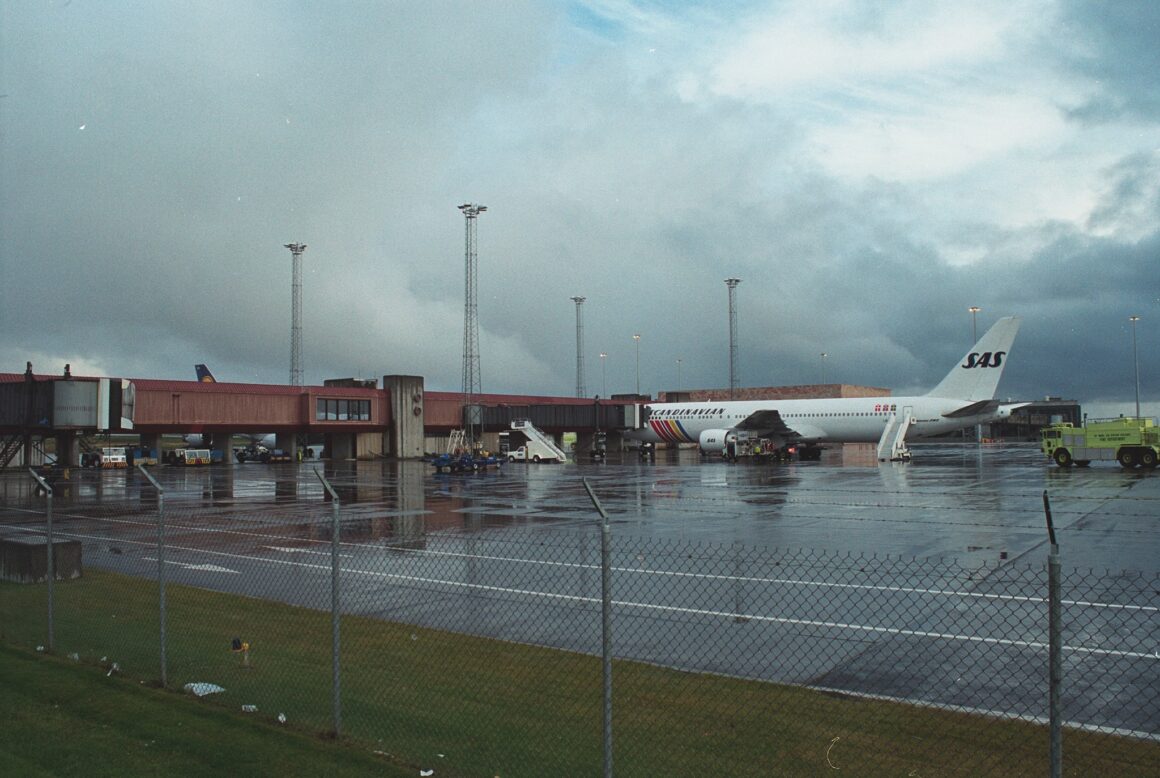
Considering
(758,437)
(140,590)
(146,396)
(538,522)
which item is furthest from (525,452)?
(140,590)

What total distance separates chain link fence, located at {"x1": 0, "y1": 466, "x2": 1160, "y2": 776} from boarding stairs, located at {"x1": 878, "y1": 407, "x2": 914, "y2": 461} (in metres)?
40.7

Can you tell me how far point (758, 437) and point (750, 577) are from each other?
160ft

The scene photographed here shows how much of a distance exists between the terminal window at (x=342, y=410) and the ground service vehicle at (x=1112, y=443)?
5630 cm

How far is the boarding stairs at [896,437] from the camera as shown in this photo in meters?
55.4

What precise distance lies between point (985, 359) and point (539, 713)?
189ft

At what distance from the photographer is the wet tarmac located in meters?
9.70

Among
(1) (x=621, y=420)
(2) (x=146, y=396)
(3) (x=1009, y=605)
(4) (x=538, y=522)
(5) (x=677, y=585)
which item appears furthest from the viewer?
(1) (x=621, y=420)

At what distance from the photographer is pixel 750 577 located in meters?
14.6

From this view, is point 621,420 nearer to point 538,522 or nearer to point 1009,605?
point 538,522

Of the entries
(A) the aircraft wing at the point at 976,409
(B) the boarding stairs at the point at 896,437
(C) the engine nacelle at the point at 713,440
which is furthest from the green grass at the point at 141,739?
(A) the aircraft wing at the point at 976,409

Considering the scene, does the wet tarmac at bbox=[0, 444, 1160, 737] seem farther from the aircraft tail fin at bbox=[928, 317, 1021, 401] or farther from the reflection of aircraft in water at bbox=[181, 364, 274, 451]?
the reflection of aircraft in water at bbox=[181, 364, 274, 451]

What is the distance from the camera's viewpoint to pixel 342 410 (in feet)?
257

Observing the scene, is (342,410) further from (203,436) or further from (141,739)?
(141,739)

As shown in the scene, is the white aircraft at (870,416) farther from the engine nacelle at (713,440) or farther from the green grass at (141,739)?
the green grass at (141,739)
